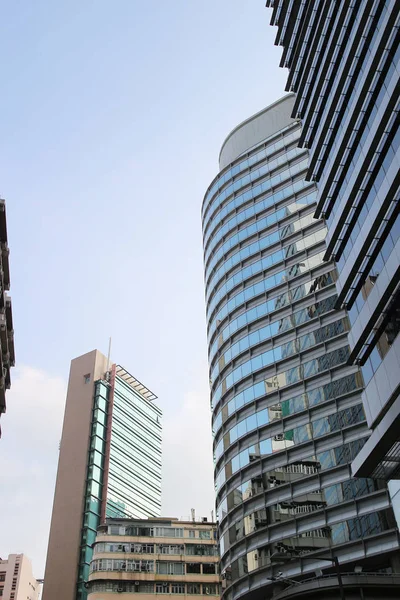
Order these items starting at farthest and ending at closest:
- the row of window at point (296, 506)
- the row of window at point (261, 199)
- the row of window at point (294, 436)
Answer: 1. the row of window at point (261, 199)
2. the row of window at point (294, 436)
3. the row of window at point (296, 506)

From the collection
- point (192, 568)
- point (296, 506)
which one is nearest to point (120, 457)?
point (192, 568)

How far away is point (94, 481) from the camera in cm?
11625

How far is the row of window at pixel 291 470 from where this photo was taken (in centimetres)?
4756

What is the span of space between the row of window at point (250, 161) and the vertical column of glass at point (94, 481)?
205ft

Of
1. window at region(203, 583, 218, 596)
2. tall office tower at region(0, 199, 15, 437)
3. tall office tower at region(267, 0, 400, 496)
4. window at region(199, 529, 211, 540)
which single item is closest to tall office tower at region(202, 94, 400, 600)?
tall office tower at region(267, 0, 400, 496)

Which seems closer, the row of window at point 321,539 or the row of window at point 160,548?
the row of window at point 321,539

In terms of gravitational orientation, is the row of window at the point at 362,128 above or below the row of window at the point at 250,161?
below

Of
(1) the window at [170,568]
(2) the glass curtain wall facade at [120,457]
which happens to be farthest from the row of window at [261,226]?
(2) the glass curtain wall facade at [120,457]

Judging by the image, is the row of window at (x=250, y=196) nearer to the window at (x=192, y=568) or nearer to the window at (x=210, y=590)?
the window at (x=192, y=568)

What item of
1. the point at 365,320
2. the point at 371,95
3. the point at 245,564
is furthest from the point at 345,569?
the point at 371,95

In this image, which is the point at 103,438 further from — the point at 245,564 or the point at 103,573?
the point at 245,564

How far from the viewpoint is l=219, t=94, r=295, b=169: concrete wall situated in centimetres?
7344

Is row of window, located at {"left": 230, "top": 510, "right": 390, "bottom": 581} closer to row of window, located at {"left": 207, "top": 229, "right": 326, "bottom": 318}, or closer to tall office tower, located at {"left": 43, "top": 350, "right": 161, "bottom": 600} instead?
row of window, located at {"left": 207, "top": 229, "right": 326, "bottom": 318}

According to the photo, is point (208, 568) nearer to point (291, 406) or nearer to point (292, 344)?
point (291, 406)
